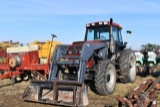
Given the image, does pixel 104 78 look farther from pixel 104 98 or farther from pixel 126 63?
pixel 126 63

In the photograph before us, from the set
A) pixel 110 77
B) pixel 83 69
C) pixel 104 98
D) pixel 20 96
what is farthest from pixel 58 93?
pixel 110 77

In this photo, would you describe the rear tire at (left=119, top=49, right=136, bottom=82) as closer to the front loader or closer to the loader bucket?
the front loader

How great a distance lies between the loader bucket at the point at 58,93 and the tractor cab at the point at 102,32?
9.83 ft

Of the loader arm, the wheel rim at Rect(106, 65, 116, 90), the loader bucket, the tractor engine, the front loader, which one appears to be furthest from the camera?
the tractor engine

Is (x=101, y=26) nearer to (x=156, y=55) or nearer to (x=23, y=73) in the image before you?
(x=23, y=73)

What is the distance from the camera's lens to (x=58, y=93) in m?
7.50

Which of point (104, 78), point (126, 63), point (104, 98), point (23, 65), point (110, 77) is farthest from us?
point (23, 65)

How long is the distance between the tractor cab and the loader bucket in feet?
9.83

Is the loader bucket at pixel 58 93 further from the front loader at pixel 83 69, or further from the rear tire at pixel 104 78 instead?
the rear tire at pixel 104 78

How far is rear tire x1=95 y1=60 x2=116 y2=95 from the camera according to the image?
8000 millimetres

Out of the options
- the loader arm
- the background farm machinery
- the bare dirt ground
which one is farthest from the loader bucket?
the background farm machinery

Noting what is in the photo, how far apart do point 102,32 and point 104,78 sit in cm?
242

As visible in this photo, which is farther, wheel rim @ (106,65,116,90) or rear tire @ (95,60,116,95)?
wheel rim @ (106,65,116,90)

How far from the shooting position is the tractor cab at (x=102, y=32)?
9.86 m
